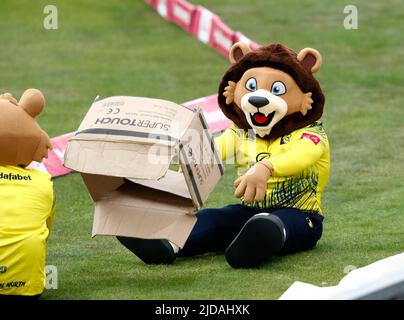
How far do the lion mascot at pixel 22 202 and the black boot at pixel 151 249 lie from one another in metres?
0.62

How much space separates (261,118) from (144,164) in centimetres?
129

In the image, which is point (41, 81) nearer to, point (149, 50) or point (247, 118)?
point (149, 50)

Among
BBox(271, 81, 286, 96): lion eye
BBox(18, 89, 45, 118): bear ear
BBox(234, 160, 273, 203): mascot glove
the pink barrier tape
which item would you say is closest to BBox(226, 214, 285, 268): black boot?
BBox(234, 160, 273, 203): mascot glove

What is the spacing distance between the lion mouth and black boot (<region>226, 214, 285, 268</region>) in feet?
2.59

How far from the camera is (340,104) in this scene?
13.1 metres

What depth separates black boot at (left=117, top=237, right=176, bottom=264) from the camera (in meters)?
7.39

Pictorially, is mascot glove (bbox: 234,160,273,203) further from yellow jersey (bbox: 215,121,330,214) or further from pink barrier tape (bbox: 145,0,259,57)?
pink barrier tape (bbox: 145,0,259,57)

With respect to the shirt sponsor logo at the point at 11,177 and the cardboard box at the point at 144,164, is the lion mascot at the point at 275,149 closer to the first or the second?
the cardboard box at the point at 144,164

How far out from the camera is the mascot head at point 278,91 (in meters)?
7.72

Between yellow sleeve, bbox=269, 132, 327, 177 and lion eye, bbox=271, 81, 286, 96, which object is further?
lion eye, bbox=271, 81, 286, 96

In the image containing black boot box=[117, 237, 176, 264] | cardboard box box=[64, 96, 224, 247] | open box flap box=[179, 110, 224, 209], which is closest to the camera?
cardboard box box=[64, 96, 224, 247]

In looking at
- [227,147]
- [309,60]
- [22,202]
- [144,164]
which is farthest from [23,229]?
[309,60]

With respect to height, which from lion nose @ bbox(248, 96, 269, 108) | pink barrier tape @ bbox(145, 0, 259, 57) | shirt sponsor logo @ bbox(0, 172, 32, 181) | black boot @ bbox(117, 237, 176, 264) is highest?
lion nose @ bbox(248, 96, 269, 108)

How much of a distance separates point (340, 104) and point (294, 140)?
5.44 meters
